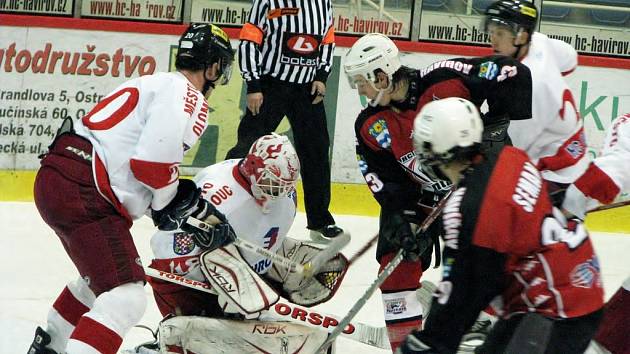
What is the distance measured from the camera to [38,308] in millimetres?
4512

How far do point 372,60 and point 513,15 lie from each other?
652 millimetres

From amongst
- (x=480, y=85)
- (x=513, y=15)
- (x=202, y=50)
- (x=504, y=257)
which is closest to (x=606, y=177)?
(x=480, y=85)

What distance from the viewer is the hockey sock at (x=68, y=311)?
3.61m

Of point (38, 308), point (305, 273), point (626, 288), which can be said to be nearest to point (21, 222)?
point (38, 308)

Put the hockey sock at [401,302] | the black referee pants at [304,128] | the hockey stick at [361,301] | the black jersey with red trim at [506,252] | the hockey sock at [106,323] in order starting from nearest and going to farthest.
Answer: the black jersey with red trim at [506,252] < the hockey sock at [106,323] < the hockey stick at [361,301] < the hockey sock at [401,302] < the black referee pants at [304,128]

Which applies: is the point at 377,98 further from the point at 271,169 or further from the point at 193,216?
the point at 193,216

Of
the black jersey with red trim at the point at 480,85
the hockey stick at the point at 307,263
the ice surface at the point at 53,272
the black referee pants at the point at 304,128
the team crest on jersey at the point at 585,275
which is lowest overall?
the ice surface at the point at 53,272

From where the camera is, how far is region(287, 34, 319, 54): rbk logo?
231 inches

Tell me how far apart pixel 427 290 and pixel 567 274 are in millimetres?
1539

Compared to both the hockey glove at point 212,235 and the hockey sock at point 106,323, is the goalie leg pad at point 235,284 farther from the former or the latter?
the hockey sock at point 106,323

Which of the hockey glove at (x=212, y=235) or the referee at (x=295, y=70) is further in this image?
the referee at (x=295, y=70)

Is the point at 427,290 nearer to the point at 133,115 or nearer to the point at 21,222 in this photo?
the point at 133,115

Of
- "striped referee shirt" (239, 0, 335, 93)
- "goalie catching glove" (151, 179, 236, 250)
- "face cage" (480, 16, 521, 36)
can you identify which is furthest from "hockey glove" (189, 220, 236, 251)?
"striped referee shirt" (239, 0, 335, 93)

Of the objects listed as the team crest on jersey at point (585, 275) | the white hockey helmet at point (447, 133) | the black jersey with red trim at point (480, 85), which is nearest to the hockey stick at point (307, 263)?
the black jersey with red trim at point (480, 85)
